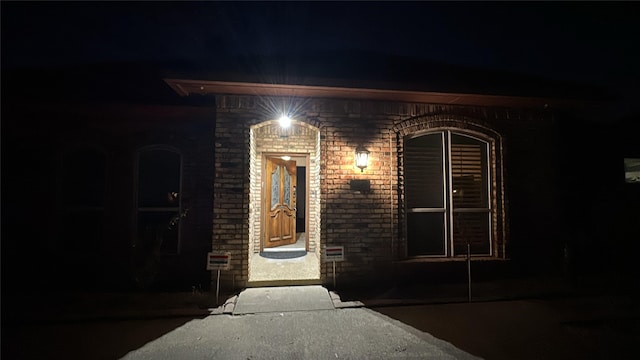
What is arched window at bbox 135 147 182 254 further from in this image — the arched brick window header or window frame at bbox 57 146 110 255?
the arched brick window header

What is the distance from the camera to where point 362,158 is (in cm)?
447

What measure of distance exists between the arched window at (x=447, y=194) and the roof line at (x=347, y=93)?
69 centimetres

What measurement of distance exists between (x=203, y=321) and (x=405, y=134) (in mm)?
4338

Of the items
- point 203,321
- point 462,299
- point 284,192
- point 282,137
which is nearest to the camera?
point 203,321

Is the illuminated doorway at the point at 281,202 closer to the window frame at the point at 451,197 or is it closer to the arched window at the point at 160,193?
the arched window at the point at 160,193

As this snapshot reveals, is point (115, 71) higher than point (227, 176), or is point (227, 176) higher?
point (115, 71)

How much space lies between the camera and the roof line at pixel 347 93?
13.3 feet

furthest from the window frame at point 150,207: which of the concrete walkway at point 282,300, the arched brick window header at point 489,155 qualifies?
the arched brick window header at point 489,155

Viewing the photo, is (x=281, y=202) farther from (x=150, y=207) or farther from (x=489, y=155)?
(x=489, y=155)

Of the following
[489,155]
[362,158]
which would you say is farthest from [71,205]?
[489,155]

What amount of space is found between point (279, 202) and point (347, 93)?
3.75 meters

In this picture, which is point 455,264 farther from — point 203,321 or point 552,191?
point 203,321

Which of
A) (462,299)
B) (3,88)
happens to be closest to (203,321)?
(462,299)

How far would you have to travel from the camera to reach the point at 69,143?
4738 millimetres
